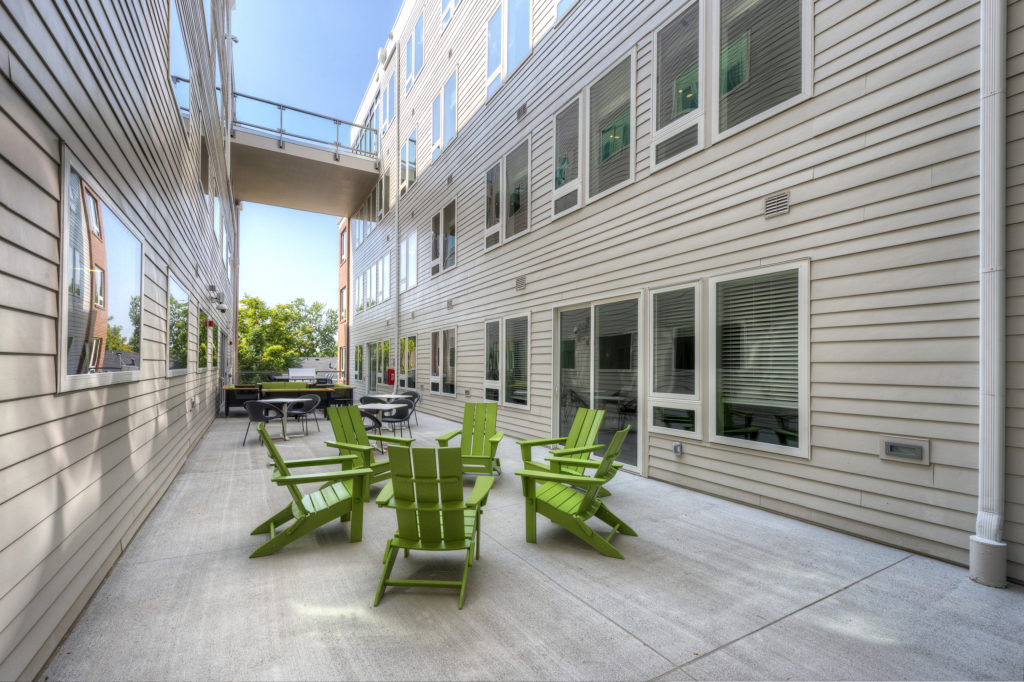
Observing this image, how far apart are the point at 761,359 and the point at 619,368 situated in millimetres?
1844

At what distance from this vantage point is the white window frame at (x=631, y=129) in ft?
18.7

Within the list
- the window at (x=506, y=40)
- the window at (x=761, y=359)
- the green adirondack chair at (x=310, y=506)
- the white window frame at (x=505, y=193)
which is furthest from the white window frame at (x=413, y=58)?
the green adirondack chair at (x=310, y=506)

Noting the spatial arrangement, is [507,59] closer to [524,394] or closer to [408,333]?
[524,394]

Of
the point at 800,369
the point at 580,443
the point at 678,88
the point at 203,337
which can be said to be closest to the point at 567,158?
the point at 678,88

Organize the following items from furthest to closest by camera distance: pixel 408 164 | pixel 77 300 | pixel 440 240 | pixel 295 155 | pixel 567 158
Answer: pixel 295 155
pixel 408 164
pixel 440 240
pixel 567 158
pixel 77 300

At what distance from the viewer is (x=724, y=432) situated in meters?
4.54

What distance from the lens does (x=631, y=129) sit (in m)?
5.74

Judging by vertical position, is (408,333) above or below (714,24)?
below

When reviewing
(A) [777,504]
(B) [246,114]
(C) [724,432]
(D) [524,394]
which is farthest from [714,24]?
(B) [246,114]

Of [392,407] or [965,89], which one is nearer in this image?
[965,89]

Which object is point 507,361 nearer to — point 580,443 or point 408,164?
point 580,443

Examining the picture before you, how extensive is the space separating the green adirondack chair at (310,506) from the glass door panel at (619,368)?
326 centimetres

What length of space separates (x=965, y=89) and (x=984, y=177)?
640mm

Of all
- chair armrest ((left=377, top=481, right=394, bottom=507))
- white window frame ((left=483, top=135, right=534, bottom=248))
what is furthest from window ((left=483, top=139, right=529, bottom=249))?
chair armrest ((left=377, top=481, right=394, bottom=507))
